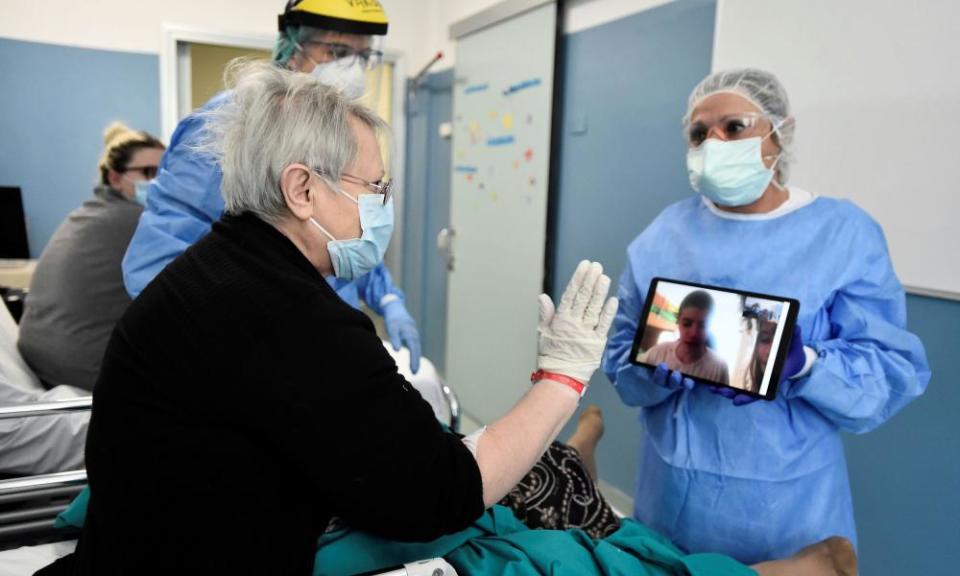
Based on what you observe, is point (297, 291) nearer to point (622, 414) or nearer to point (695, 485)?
point (695, 485)

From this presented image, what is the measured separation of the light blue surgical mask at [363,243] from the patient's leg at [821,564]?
2.66 ft

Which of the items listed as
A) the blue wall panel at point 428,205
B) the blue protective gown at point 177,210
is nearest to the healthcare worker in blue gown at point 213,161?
the blue protective gown at point 177,210

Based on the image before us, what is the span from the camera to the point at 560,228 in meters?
2.94

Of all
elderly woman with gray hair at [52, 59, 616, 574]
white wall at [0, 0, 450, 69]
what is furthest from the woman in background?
white wall at [0, 0, 450, 69]

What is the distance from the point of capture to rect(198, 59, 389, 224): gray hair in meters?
0.89

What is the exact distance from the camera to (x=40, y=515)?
4.79 ft

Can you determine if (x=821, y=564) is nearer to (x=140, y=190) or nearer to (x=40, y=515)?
(x=40, y=515)

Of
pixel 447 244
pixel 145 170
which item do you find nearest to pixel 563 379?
pixel 145 170

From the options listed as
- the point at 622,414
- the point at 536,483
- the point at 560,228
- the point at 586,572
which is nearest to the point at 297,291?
the point at 586,572

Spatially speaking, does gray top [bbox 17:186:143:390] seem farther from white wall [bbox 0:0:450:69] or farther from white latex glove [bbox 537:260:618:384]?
white wall [bbox 0:0:450:69]

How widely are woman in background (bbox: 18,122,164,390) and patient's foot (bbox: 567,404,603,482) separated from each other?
1.37m

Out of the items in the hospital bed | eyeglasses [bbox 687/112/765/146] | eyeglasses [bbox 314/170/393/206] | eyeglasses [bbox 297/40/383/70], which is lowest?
the hospital bed

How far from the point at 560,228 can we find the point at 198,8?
2500mm

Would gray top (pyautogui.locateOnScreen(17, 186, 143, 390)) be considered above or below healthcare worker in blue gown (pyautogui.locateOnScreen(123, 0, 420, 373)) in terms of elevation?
below
